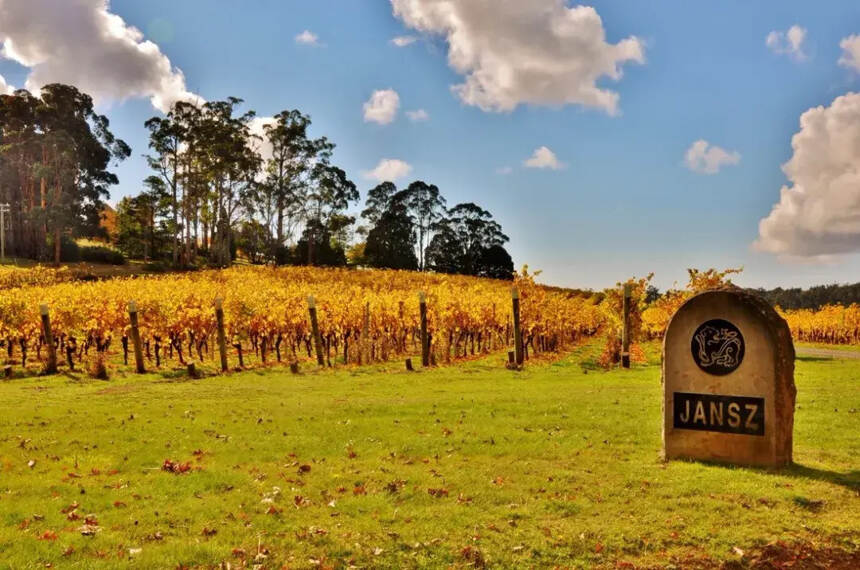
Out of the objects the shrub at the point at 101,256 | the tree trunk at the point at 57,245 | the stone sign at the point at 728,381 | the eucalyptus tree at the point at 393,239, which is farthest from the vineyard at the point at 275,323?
the eucalyptus tree at the point at 393,239

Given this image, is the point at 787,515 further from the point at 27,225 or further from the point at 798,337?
the point at 27,225

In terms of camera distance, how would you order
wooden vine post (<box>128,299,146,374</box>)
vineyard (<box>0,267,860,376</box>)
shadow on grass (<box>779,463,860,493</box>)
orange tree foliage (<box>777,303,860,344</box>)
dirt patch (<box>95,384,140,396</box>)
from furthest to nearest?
orange tree foliage (<box>777,303,860,344</box>) → vineyard (<box>0,267,860,376</box>) → wooden vine post (<box>128,299,146,374</box>) → dirt patch (<box>95,384,140,396</box>) → shadow on grass (<box>779,463,860,493</box>)

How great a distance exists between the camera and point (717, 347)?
30.7 ft

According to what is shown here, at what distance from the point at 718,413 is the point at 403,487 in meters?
5.18

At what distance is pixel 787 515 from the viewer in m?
7.37

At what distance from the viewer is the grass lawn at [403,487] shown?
6617 millimetres

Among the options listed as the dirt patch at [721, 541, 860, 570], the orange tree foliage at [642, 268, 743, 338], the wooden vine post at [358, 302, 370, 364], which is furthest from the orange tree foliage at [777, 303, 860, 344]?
the dirt patch at [721, 541, 860, 570]

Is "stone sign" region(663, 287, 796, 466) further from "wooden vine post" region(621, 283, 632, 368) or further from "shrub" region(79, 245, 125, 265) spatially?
"shrub" region(79, 245, 125, 265)

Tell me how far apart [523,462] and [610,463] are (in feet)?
4.65

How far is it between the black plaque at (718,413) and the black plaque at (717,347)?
0.47 meters

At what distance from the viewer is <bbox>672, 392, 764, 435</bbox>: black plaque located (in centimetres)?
911

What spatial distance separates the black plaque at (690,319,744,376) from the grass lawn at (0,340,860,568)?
1593mm

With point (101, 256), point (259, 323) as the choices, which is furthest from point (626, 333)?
point (101, 256)

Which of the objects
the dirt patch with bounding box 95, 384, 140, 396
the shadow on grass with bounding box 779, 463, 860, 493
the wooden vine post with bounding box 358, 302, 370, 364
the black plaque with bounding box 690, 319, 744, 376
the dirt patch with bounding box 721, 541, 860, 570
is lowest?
the dirt patch with bounding box 95, 384, 140, 396
